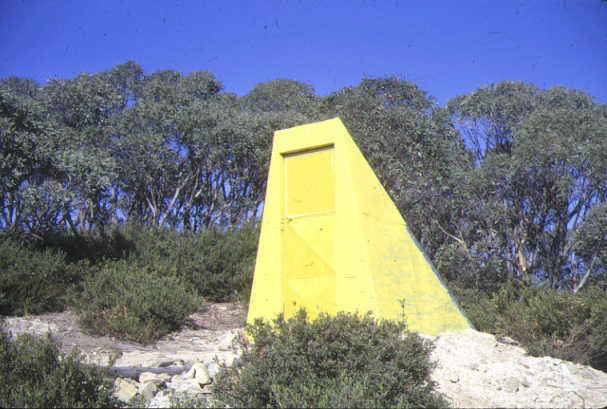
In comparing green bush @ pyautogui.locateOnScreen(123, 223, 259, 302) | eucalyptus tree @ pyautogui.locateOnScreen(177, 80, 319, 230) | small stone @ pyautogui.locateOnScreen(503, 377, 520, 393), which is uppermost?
eucalyptus tree @ pyautogui.locateOnScreen(177, 80, 319, 230)

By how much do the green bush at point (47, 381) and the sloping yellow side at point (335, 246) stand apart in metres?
2.91

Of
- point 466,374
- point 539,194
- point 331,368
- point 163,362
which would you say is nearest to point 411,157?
point 539,194

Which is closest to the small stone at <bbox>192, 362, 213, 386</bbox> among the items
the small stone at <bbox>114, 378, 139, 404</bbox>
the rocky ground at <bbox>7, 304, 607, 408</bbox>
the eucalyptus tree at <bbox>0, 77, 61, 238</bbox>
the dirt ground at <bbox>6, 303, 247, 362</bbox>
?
the rocky ground at <bbox>7, 304, 607, 408</bbox>

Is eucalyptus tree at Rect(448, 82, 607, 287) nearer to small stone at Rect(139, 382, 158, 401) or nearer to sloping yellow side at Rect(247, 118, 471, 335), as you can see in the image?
sloping yellow side at Rect(247, 118, 471, 335)

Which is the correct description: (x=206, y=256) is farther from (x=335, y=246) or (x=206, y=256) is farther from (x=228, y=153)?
(x=228, y=153)

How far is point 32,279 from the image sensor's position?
32.3 feet

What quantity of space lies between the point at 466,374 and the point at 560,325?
236 cm

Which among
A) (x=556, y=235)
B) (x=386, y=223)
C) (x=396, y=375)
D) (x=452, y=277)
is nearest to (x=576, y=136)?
(x=556, y=235)

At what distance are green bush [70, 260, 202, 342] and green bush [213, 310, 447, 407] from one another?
3370mm

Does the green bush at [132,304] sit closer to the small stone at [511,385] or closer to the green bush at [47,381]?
the green bush at [47,381]

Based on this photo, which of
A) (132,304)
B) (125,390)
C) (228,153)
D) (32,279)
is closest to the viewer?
(125,390)

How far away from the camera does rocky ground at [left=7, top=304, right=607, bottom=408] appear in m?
5.62

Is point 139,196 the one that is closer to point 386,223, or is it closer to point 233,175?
point 233,175

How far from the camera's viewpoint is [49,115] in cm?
2127
